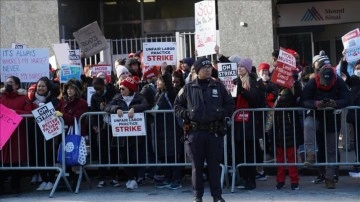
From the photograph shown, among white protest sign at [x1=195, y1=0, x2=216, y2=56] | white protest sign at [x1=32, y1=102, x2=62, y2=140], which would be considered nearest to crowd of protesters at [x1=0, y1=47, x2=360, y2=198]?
Answer: white protest sign at [x1=32, y1=102, x2=62, y2=140]

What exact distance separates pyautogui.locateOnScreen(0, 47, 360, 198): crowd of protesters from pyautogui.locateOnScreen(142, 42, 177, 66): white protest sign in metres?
1.56

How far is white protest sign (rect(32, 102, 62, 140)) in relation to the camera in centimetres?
1214

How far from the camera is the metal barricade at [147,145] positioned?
12.4 m

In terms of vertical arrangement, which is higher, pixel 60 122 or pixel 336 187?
pixel 60 122

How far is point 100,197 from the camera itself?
11969 mm

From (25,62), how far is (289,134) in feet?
16.5

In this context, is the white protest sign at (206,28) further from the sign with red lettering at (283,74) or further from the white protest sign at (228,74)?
the sign with red lettering at (283,74)

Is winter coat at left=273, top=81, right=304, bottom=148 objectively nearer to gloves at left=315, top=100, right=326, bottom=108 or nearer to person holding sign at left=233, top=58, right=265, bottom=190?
person holding sign at left=233, top=58, right=265, bottom=190

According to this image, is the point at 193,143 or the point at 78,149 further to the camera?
the point at 78,149

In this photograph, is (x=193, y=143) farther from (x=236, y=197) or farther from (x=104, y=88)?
(x=104, y=88)

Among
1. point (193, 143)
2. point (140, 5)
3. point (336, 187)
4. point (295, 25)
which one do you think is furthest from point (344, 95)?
point (140, 5)

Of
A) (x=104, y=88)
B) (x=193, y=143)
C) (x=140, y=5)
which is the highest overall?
(x=140, y=5)

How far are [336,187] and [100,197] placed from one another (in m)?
3.63

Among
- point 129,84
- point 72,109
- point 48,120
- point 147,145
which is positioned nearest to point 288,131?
point 147,145
